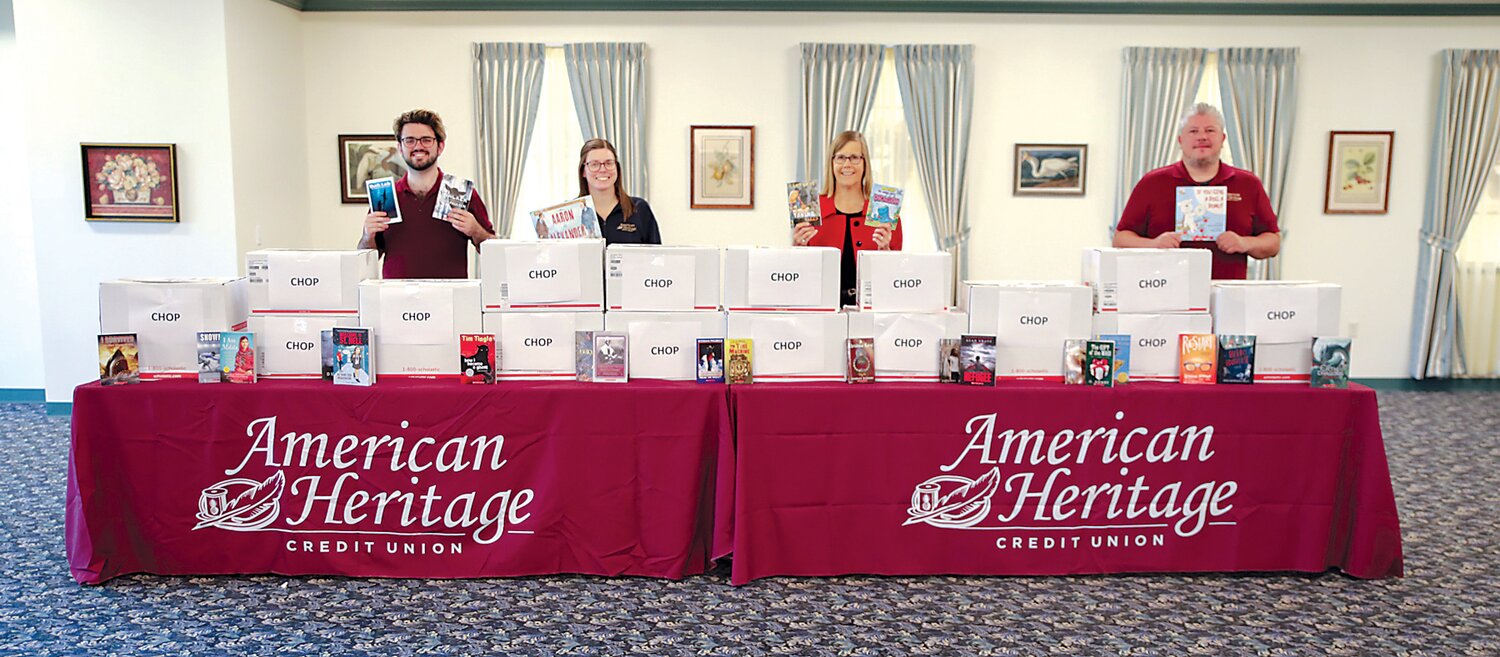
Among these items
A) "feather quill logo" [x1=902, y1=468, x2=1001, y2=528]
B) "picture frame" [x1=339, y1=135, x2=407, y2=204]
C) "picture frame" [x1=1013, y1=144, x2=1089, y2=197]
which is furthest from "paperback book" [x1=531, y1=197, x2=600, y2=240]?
"picture frame" [x1=1013, y1=144, x2=1089, y2=197]

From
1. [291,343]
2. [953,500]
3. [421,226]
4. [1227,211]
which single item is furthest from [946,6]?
[291,343]

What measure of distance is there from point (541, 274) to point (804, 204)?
3.61ft

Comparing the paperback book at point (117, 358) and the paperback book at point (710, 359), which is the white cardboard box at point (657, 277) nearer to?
the paperback book at point (710, 359)

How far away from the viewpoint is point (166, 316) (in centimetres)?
327

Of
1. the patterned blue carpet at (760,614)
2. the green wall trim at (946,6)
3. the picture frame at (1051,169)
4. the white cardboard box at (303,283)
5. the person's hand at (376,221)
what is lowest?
the patterned blue carpet at (760,614)

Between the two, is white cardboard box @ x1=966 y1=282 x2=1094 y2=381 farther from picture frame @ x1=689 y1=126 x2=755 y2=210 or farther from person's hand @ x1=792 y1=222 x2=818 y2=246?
picture frame @ x1=689 y1=126 x2=755 y2=210

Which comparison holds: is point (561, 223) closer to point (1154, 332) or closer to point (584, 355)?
point (584, 355)

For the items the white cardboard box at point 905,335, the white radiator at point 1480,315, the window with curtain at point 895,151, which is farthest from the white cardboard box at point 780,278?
the white radiator at point 1480,315

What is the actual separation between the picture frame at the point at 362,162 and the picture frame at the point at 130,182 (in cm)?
130

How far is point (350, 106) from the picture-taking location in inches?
277

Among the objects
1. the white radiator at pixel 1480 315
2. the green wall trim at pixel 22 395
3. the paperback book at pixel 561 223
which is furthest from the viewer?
the white radiator at pixel 1480 315

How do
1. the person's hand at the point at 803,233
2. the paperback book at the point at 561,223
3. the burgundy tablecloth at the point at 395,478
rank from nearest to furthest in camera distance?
1. the burgundy tablecloth at the point at 395,478
2. the paperback book at the point at 561,223
3. the person's hand at the point at 803,233

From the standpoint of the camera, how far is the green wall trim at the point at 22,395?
261 inches

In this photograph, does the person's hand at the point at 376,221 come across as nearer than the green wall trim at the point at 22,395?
Yes
